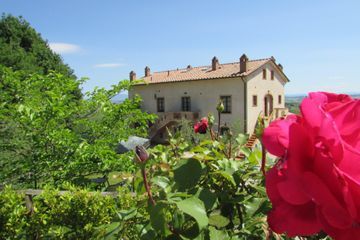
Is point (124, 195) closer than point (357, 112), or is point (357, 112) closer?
point (357, 112)

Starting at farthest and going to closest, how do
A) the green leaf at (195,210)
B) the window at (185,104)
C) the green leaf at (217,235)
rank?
the window at (185,104), the green leaf at (217,235), the green leaf at (195,210)

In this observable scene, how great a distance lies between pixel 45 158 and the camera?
4082 millimetres

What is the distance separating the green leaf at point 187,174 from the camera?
791 millimetres

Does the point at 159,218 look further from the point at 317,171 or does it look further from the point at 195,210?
the point at 317,171

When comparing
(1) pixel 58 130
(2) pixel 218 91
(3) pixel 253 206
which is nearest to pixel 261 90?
(2) pixel 218 91

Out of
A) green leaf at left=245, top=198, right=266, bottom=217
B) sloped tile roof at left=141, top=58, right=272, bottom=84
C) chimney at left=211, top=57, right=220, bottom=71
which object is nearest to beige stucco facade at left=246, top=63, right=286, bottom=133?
sloped tile roof at left=141, top=58, right=272, bottom=84

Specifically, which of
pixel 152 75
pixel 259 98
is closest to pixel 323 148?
pixel 259 98

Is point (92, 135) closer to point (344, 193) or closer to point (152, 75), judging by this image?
point (344, 193)

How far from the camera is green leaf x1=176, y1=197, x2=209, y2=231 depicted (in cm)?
65

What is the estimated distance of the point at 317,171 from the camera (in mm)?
396

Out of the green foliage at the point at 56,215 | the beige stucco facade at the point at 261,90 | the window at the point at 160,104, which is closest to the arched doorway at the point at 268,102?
the beige stucco facade at the point at 261,90

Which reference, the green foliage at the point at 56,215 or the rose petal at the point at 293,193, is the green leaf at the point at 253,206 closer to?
the rose petal at the point at 293,193

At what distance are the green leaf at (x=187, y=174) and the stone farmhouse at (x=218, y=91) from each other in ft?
66.1

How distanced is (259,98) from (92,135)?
1991cm
